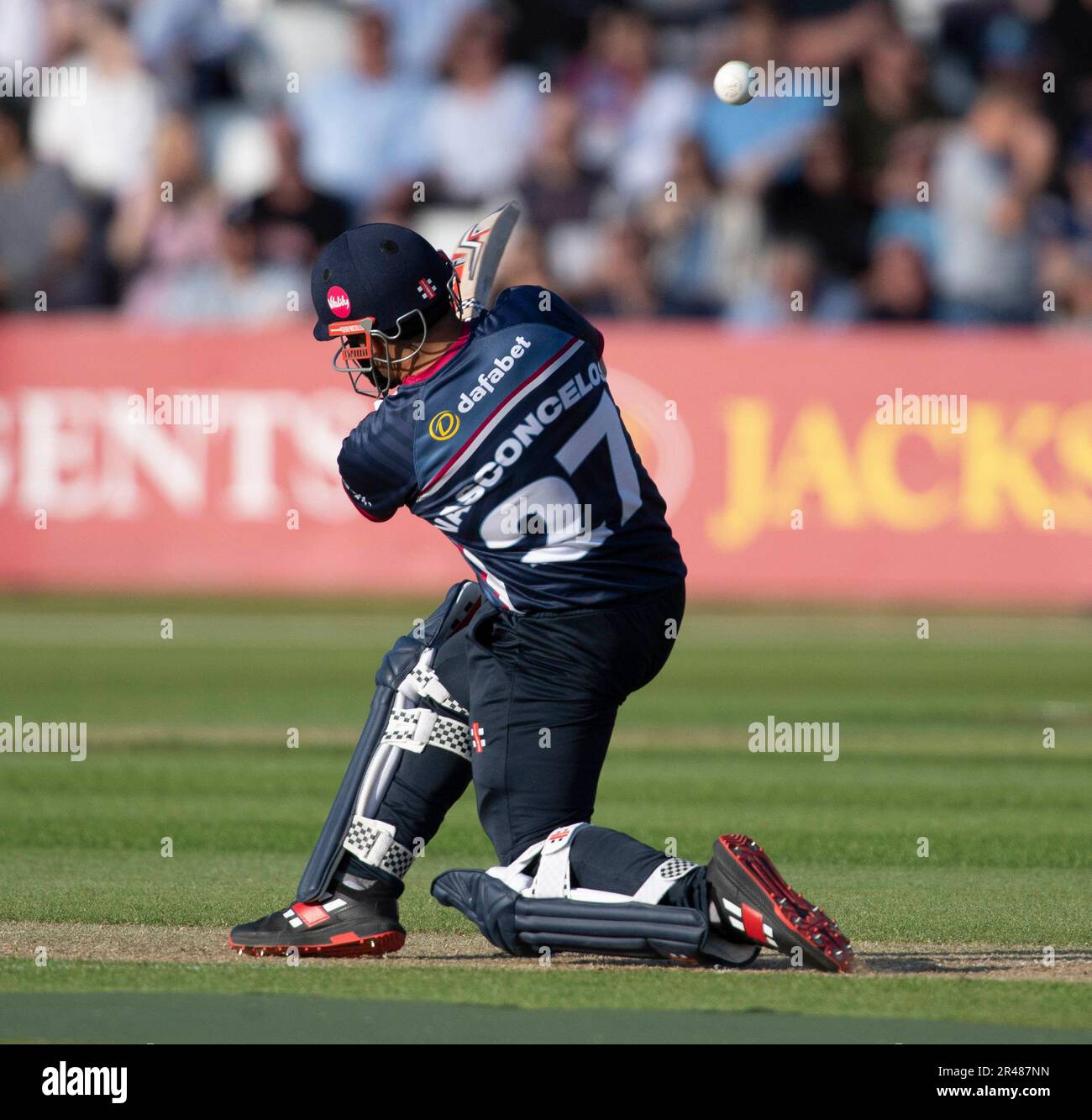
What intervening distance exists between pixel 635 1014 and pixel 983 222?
16.1 m

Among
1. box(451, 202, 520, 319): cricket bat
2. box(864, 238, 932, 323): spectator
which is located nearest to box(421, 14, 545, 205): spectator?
box(864, 238, 932, 323): spectator

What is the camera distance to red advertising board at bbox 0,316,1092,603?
1878 cm

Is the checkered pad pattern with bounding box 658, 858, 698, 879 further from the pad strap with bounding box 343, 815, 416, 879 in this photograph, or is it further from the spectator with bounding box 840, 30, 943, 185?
the spectator with bounding box 840, 30, 943, 185

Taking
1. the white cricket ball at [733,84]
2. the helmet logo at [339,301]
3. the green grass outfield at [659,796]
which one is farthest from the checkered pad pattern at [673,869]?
the white cricket ball at [733,84]

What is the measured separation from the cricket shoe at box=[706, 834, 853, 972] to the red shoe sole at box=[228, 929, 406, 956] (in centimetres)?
114

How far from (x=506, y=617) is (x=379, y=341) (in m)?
0.92

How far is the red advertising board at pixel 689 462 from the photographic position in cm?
1878

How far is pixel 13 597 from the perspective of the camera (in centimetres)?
1977

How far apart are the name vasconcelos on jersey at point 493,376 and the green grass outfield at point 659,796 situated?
1669mm

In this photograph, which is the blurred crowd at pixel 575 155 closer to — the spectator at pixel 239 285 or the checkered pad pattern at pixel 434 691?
the spectator at pixel 239 285
